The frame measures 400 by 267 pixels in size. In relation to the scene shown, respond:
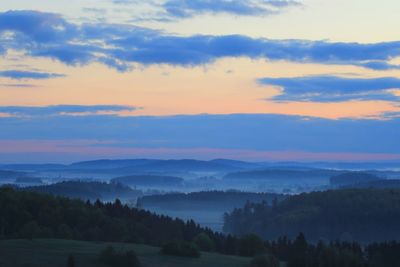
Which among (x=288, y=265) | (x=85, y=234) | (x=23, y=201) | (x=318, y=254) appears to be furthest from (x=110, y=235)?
(x=288, y=265)

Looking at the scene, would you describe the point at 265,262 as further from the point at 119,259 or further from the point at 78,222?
the point at 78,222

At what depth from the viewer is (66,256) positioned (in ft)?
219

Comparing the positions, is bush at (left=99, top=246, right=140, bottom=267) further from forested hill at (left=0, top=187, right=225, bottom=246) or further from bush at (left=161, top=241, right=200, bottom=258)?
forested hill at (left=0, top=187, right=225, bottom=246)

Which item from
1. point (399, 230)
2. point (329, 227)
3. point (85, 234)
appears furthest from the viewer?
point (329, 227)

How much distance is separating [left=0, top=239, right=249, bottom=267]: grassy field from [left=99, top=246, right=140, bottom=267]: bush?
898mm

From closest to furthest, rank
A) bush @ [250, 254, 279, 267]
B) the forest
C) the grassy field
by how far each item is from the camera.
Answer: the grassy field < bush @ [250, 254, 279, 267] < the forest

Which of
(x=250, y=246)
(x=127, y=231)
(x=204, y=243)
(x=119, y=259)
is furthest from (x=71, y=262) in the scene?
(x=127, y=231)

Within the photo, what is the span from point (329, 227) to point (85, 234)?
314 feet

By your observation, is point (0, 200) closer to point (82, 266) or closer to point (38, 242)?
point (38, 242)

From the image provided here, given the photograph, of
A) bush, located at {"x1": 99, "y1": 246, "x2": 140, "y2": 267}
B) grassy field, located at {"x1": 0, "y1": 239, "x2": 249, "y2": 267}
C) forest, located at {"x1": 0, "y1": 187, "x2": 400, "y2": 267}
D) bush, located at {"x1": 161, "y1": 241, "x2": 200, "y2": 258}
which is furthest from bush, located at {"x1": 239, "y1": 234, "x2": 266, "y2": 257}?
bush, located at {"x1": 99, "y1": 246, "x2": 140, "y2": 267}

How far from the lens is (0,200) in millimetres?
116750

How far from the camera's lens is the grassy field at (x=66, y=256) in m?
62.4

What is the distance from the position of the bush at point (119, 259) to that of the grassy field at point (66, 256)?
0.90 m

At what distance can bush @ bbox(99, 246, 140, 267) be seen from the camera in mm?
65688
